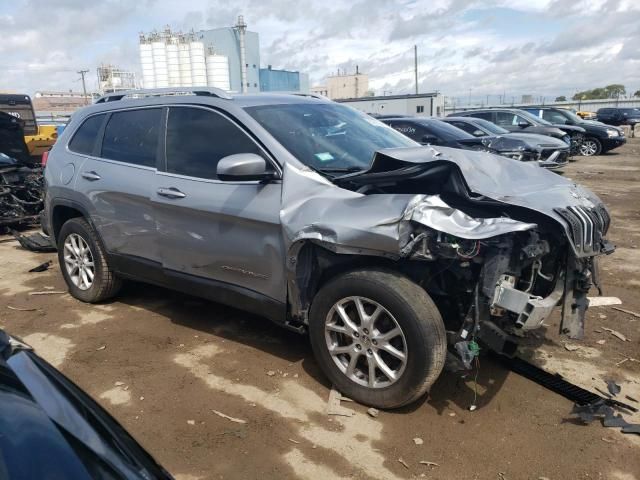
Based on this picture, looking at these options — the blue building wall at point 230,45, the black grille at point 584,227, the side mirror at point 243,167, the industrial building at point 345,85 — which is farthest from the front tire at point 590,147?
the industrial building at point 345,85

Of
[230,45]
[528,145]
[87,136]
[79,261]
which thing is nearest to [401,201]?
[87,136]

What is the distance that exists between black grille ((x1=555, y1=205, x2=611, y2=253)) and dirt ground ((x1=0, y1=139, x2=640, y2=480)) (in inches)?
40.4

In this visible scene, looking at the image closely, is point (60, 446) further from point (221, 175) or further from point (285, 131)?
point (285, 131)

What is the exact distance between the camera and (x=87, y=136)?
16.5 feet

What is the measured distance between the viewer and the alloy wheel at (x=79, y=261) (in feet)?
16.7

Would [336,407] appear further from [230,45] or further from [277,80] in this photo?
[277,80]

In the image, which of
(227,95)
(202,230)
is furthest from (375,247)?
(227,95)

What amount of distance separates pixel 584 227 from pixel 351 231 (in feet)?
4.41

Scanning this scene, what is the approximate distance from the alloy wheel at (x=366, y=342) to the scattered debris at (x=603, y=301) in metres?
2.68

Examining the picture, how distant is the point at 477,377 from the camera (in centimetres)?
362

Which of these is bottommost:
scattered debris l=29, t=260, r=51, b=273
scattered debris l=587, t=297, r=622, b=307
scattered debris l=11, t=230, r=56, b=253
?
scattered debris l=587, t=297, r=622, b=307

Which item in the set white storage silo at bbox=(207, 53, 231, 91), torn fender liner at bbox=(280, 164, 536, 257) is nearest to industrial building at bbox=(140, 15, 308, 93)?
white storage silo at bbox=(207, 53, 231, 91)

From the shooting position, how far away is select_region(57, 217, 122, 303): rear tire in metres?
4.96

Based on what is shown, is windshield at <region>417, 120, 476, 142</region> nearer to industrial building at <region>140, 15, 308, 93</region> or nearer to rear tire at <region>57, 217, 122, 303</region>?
rear tire at <region>57, 217, 122, 303</region>
